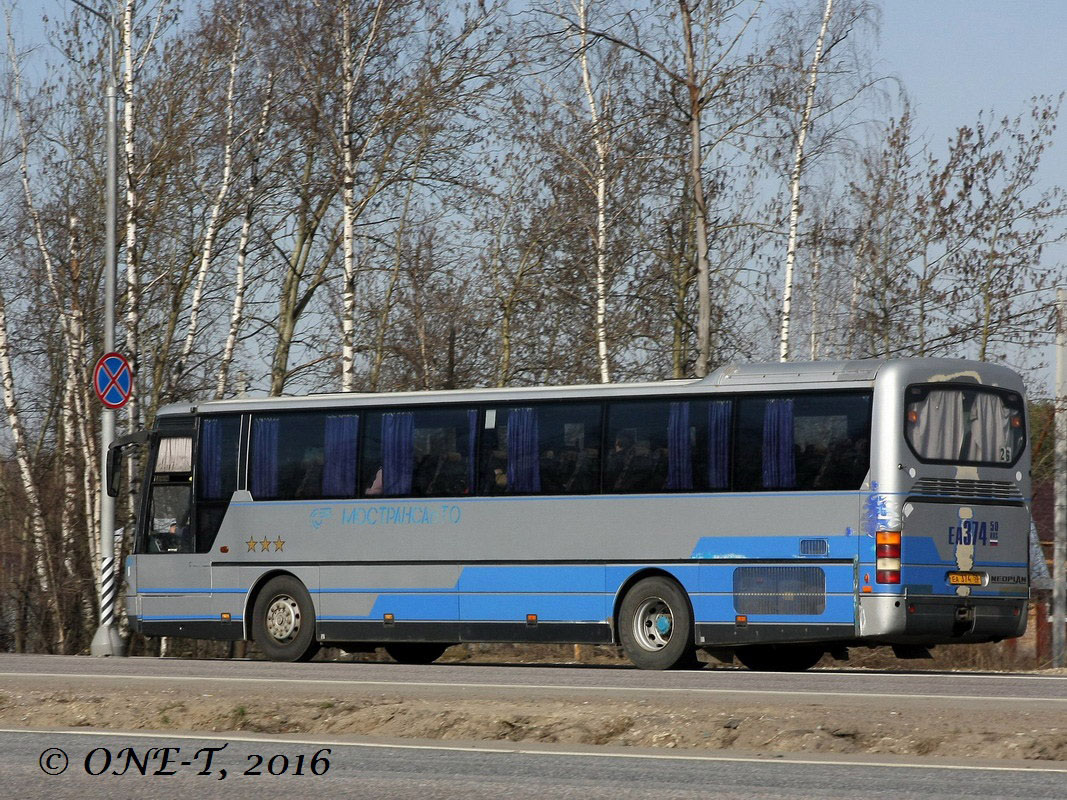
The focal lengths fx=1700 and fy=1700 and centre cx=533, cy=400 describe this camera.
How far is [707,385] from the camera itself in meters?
18.8

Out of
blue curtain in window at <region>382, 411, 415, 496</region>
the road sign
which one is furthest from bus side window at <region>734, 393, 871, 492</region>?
the road sign

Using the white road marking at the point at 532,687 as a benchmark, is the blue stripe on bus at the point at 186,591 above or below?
above

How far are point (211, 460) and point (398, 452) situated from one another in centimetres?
278

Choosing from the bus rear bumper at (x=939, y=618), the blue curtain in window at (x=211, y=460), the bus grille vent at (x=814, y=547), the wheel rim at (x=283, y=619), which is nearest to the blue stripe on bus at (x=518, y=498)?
the blue curtain in window at (x=211, y=460)

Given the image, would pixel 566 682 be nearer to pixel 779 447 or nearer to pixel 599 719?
pixel 599 719

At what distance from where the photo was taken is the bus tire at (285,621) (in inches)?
827

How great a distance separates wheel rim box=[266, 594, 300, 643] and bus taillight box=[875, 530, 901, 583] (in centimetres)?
757

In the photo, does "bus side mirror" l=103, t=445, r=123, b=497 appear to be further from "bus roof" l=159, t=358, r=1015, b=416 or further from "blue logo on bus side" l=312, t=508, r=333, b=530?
"blue logo on bus side" l=312, t=508, r=333, b=530

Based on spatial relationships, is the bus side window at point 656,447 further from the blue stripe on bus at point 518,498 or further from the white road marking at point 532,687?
the white road marking at point 532,687

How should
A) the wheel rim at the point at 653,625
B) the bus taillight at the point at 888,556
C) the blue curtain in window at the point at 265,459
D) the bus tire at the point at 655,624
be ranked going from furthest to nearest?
the blue curtain in window at the point at 265,459
the wheel rim at the point at 653,625
the bus tire at the point at 655,624
the bus taillight at the point at 888,556

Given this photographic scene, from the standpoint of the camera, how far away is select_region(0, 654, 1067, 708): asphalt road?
1387cm

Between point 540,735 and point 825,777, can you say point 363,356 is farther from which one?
point 825,777

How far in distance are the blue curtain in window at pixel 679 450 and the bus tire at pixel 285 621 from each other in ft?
16.8

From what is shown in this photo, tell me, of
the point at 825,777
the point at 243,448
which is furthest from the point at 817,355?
the point at 825,777
